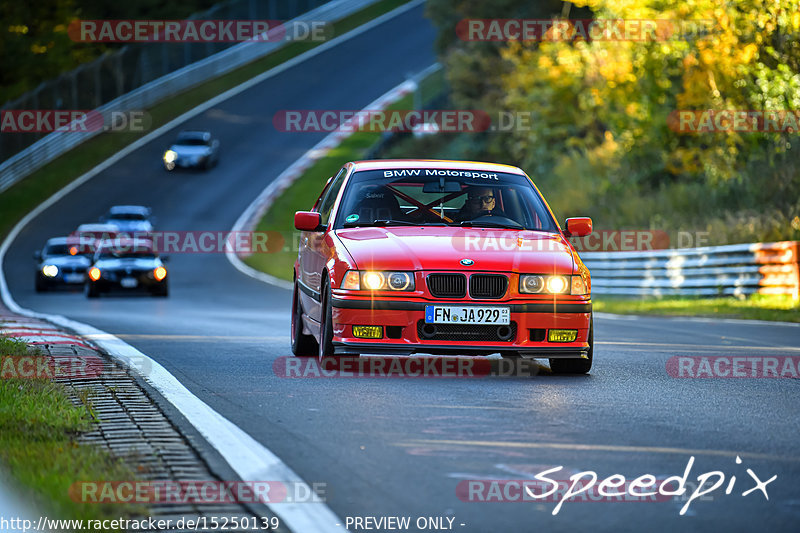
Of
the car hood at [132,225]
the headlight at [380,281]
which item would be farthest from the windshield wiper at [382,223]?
the car hood at [132,225]

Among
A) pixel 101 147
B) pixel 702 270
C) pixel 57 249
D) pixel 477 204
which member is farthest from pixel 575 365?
pixel 101 147

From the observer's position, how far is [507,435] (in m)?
7.29

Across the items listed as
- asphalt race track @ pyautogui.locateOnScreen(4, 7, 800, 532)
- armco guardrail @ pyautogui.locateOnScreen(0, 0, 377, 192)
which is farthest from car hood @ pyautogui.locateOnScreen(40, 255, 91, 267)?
armco guardrail @ pyautogui.locateOnScreen(0, 0, 377, 192)

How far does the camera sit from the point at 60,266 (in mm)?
33875

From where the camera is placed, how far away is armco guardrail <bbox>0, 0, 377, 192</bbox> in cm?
5484

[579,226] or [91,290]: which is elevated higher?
[579,226]

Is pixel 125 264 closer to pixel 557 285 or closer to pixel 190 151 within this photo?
pixel 557 285

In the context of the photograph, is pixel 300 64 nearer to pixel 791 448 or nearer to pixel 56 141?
pixel 56 141

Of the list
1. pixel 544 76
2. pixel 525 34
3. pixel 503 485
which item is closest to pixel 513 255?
pixel 503 485

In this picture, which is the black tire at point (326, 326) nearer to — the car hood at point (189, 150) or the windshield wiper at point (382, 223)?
the windshield wiper at point (382, 223)

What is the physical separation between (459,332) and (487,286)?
0.40 m

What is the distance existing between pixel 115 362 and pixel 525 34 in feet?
136

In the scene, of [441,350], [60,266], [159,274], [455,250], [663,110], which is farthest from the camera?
[663,110]

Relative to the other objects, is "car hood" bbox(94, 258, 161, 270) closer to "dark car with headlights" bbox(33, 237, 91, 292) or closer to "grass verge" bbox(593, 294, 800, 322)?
"dark car with headlights" bbox(33, 237, 91, 292)
